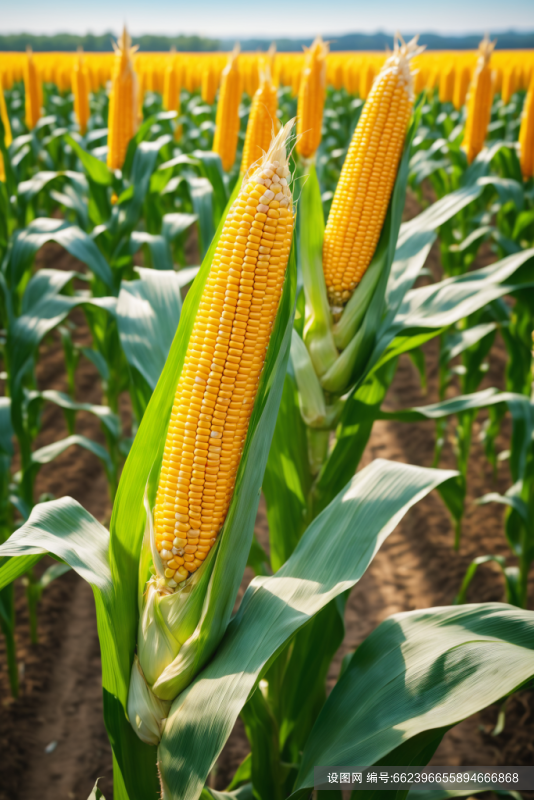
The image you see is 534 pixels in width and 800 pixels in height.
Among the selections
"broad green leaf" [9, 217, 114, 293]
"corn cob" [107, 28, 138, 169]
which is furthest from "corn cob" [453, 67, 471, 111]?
"broad green leaf" [9, 217, 114, 293]

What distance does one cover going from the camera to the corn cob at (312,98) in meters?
4.28

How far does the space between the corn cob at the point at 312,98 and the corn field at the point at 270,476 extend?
0.02 metres

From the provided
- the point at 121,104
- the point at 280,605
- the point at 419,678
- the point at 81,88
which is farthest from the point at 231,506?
the point at 81,88

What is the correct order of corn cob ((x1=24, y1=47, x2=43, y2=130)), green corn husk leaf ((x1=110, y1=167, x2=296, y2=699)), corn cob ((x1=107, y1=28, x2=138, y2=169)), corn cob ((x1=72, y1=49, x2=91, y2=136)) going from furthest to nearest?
corn cob ((x1=24, y1=47, x2=43, y2=130)) < corn cob ((x1=72, y1=49, x2=91, y2=136)) < corn cob ((x1=107, y1=28, x2=138, y2=169)) < green corn husk leaf ((x1=110, y1=167, x2=296, y2=699))

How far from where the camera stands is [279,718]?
6.89 feet

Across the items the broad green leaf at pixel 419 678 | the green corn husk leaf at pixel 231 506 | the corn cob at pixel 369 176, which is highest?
the corn cob at pixel 369 176

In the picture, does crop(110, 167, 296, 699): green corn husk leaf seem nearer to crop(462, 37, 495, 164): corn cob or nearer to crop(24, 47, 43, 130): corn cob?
crop(462, 37, 495, 164): corn cob

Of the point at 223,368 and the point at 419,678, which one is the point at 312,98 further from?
the point at 419,678

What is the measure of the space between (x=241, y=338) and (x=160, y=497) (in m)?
0.40

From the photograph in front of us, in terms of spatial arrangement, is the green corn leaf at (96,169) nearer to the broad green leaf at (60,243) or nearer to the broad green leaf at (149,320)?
the broad green leaf at (60,243)

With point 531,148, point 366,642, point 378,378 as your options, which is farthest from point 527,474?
point 531,148

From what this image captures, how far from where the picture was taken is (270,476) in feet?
6.92

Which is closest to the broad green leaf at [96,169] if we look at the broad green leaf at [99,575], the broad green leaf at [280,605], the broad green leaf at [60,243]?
the broad green leaf at [60,243]

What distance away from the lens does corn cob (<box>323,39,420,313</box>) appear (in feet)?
6.93
